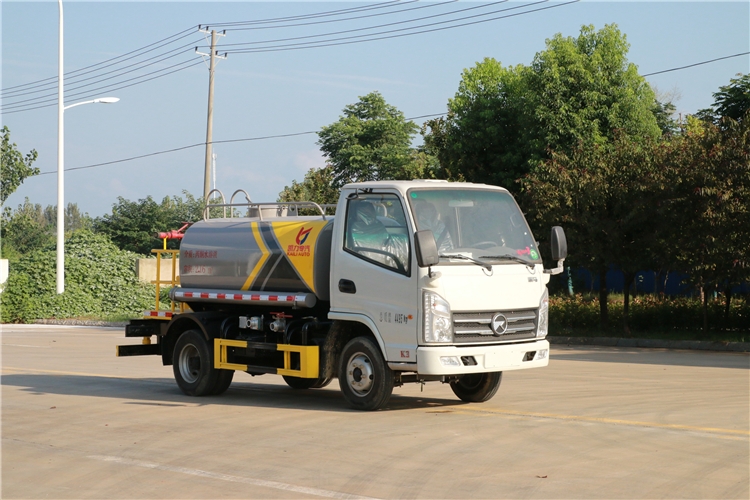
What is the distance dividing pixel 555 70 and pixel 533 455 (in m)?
26.9

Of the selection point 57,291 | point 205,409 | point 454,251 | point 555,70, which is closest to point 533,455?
point 454,251

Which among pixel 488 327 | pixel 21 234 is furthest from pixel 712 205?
pixel 21 234

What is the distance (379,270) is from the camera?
10805 mm

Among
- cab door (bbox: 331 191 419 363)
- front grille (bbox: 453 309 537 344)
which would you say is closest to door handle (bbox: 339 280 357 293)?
cab door (bbox: 331 191 419 363)

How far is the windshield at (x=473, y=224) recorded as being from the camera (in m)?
10.7

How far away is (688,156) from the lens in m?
21.2

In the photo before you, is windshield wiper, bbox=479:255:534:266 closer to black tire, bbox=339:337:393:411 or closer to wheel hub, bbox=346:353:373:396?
black tire, bbox=339:337:393:411

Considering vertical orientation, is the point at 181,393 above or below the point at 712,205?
below

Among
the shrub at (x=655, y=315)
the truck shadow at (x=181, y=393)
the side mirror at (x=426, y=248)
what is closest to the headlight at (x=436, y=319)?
the side mirror at (x=426, y=248)

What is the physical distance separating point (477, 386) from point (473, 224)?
2258 mm

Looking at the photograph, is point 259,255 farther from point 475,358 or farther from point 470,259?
point 475,358

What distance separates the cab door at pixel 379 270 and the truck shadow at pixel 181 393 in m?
1.28

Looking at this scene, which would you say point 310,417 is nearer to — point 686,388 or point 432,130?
point 686,388

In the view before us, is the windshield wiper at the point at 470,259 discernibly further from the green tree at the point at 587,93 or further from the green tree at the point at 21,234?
the green tree at the point at 21,234
